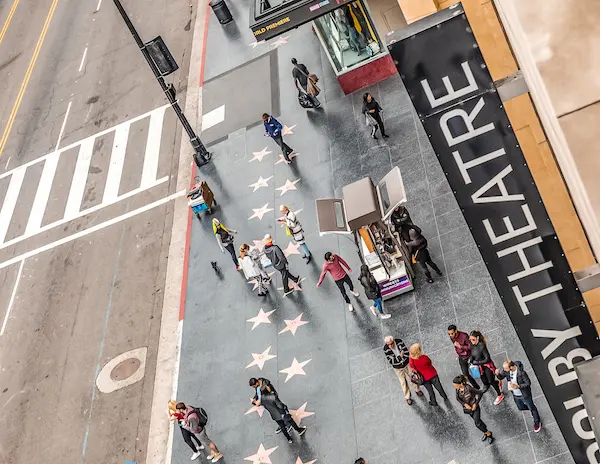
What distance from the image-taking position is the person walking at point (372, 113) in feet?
79.2

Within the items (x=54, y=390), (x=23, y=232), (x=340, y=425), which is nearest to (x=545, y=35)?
(x=340, y=425)

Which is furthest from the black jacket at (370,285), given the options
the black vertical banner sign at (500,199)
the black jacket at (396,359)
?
the black vertical banner sign at (500,199)

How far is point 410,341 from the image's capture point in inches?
752

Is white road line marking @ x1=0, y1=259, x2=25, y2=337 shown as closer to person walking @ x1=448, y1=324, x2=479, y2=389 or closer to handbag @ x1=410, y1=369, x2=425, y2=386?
handbag @ x1=410, y1=369, x2=425, y2=386

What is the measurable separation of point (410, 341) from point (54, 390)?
10.3m

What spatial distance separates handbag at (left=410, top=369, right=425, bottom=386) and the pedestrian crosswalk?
15219mm

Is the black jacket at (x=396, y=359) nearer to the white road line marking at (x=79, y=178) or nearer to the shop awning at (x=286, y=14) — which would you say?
the shop awning at (x=286, y=14)

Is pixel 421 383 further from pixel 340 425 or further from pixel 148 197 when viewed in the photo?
pixel 148 197

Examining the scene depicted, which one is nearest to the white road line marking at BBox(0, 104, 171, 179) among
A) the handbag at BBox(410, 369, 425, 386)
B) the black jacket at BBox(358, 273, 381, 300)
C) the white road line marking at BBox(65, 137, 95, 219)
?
the white road line marking at BBox(65, 137, 95, 219)

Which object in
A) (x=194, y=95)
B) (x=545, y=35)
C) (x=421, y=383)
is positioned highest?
(x=545, y=35)

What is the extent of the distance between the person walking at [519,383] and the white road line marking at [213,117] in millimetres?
17664

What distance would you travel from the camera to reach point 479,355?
15.8m

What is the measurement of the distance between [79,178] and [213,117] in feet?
17.7

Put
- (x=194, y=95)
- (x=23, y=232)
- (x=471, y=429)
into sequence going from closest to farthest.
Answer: (x=471, y=429)
(x=23, y=232)
(x=194, y=95)
